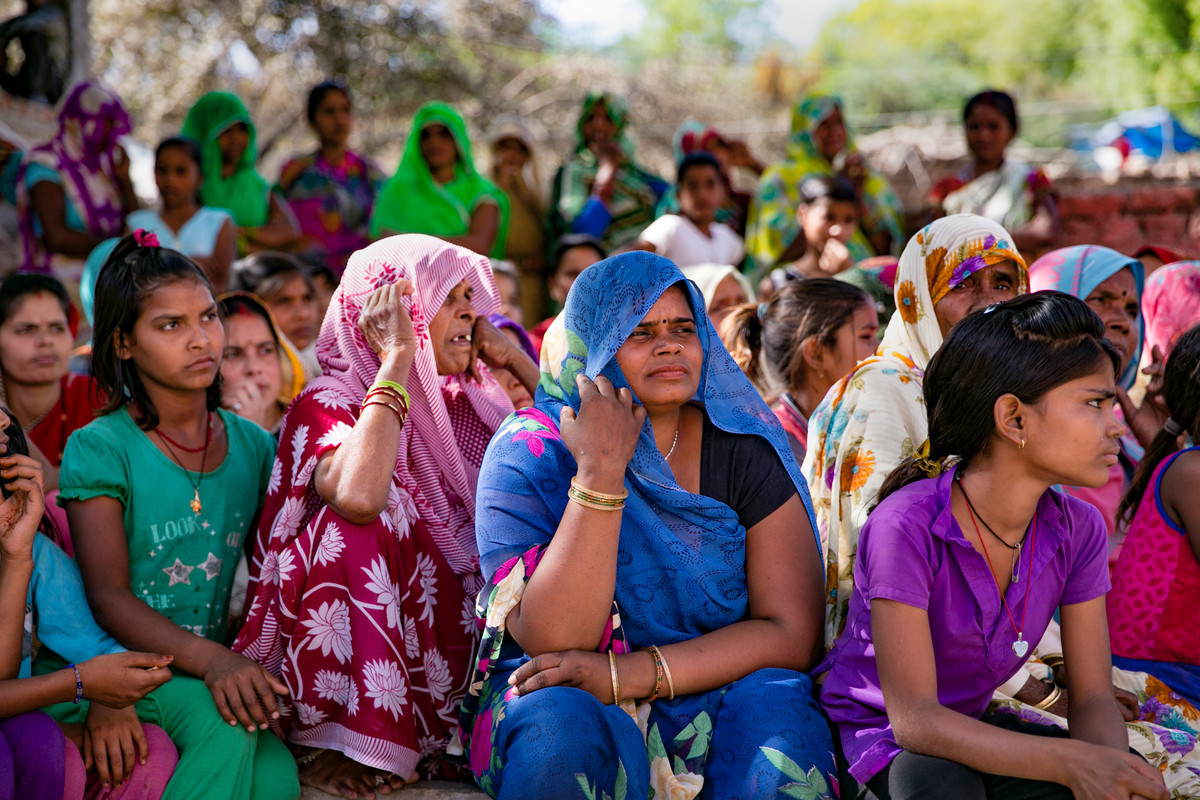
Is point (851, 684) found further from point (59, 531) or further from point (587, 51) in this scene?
point (587, 51)

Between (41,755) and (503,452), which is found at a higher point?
(503,452)

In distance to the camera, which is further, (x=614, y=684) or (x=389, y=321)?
(x=389, y=321)

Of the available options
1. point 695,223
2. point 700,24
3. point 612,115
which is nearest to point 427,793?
point 695,223

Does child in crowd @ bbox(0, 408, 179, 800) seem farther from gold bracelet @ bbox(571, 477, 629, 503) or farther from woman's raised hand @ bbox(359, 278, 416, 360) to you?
gold bracelet @ bbox(571, 477, 629, 503)

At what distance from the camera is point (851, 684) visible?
2.44 metres

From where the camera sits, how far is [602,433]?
2363 millimetres

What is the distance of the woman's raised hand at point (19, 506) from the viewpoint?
2525 millimetres

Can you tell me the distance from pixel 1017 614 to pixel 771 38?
38.2 metres

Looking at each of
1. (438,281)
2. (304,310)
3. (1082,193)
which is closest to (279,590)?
(438,281)

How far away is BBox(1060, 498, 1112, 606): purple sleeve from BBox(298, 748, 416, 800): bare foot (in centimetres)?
176

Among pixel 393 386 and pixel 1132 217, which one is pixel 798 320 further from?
pixel 1132 217

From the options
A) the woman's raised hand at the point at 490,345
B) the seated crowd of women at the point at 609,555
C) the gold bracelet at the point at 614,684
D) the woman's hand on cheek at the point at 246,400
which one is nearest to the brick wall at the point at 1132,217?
the seated crowd of women at the point at 609,555

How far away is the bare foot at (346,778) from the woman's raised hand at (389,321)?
1.15 meters

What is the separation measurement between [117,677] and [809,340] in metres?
2.46
